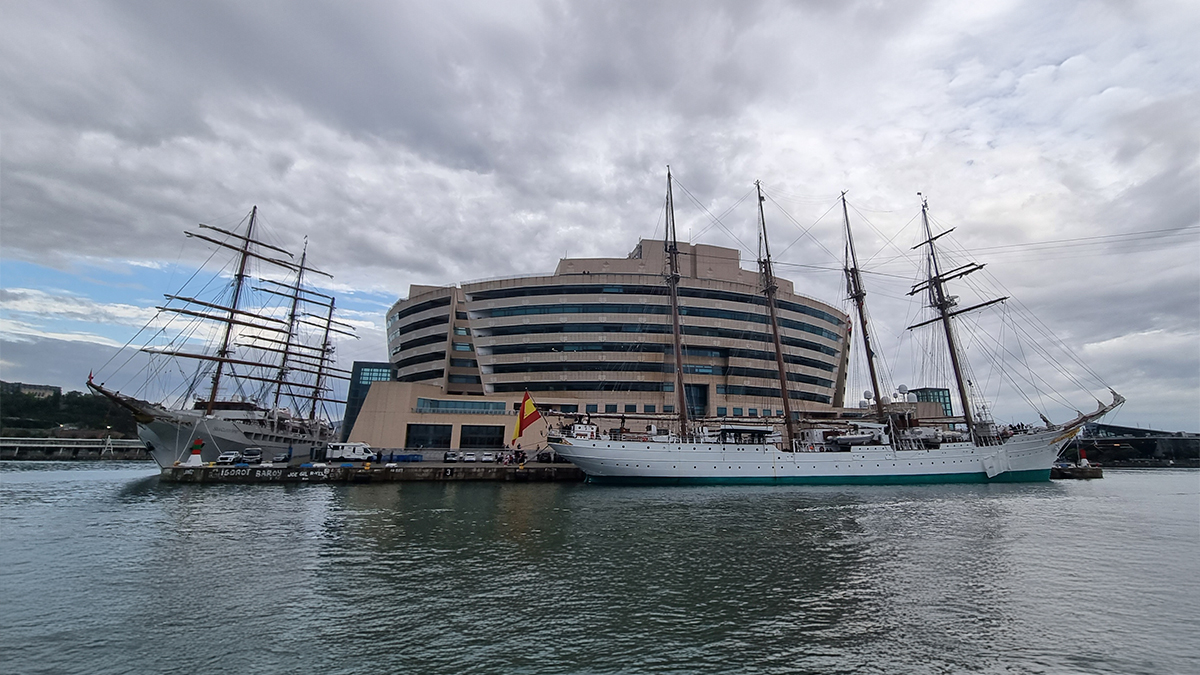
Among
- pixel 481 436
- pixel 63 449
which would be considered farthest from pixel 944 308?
pixel 63 449

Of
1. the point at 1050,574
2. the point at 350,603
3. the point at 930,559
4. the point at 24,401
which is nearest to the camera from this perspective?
the point at 350,603

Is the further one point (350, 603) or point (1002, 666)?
point (350, 603)

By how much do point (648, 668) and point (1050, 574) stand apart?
1661 centimetres

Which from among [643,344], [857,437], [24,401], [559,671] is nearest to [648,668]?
[559,671]

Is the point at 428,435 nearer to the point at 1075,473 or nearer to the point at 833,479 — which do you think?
the point at 833,479

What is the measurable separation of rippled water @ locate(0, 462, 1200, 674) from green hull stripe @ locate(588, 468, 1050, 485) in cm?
1876

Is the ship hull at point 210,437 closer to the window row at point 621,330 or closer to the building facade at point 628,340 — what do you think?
the building facade at point 628,340

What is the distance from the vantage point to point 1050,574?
17891 millimetres

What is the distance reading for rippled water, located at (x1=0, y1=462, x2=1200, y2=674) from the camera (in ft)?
36.6

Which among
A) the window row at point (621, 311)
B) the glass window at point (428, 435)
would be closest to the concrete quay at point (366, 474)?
the glass window at point (428, 435)

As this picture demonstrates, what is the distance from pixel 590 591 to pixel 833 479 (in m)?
43.7

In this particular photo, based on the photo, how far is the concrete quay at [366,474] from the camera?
45312 millimetres

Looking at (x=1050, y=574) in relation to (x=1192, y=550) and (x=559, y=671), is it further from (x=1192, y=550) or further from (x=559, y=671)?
(x=559, y=671)

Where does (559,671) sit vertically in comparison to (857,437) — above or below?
below
